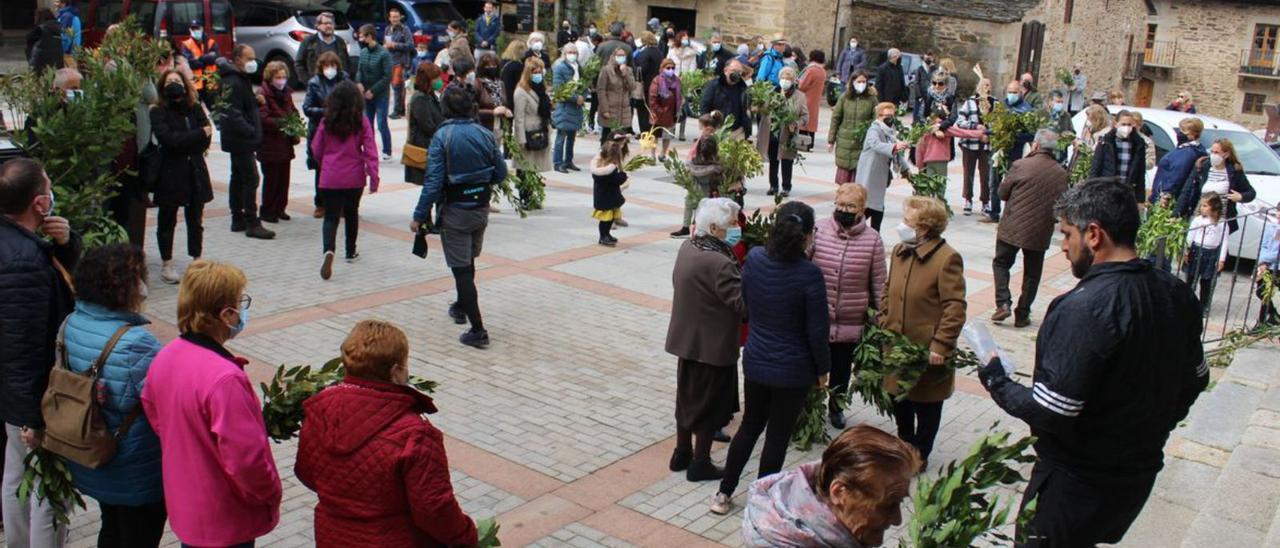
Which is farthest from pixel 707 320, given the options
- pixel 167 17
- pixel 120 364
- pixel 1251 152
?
pixel 167 17

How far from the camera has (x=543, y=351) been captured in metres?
8.73

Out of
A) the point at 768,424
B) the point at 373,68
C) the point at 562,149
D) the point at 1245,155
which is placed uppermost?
the point at 373,68

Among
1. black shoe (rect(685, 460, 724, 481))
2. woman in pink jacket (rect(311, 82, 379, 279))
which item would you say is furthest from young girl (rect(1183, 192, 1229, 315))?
woman in pink jacket (rect(311, 82, 379, 279))

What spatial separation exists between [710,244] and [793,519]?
3324mm

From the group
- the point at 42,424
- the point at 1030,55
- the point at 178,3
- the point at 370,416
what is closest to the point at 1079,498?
the point at 370,416

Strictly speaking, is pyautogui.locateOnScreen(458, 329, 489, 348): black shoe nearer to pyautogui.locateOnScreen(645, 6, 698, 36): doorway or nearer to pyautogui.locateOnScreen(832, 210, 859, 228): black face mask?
pyautogui.locateOnScreen(832, 210, 859, 228): black face mask

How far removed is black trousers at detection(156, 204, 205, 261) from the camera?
9750 mm

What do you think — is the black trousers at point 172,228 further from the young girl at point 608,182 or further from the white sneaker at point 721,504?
the white sneaker at point 721,504

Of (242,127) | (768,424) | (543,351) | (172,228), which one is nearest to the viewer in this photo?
(768,424)

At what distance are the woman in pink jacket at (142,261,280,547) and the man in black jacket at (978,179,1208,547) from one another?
2.51 meters

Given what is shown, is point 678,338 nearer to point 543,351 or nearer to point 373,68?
point 543,351

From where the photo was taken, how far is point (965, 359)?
18.4 feet

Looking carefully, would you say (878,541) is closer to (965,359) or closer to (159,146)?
(965,359)

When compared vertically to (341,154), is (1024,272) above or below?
below
